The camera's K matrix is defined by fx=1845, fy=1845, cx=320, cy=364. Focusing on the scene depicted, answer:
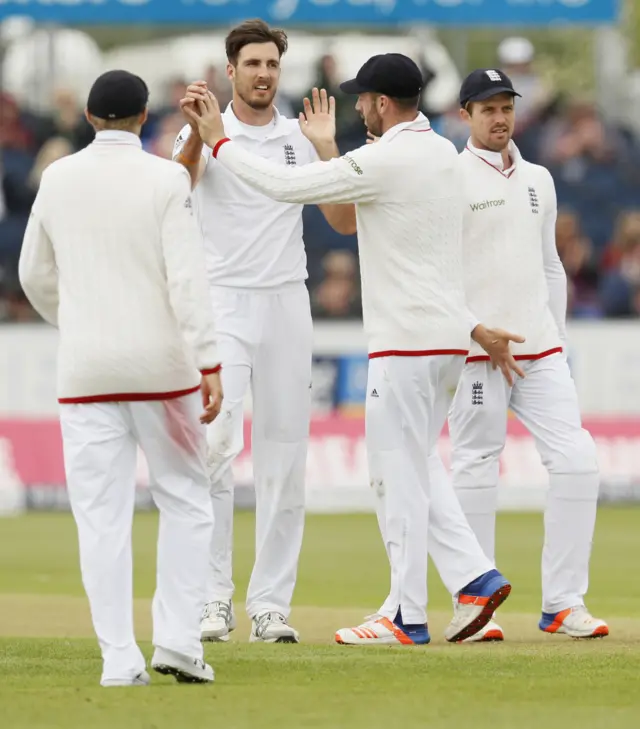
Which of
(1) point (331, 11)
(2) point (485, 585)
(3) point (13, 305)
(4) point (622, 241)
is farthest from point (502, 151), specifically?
Answer: (1) point (331, 11)

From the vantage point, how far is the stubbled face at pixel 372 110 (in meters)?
8.19

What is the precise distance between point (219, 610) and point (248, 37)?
2701 millimetres

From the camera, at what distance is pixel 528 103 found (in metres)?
21.6

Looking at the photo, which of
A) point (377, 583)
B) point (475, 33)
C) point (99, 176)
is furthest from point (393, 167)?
point (475, 33)

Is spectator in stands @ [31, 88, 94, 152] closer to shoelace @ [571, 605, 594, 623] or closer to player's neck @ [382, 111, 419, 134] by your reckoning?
player's neck @ [382, 111, 419, 134]

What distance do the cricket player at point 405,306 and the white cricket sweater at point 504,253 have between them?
509mm

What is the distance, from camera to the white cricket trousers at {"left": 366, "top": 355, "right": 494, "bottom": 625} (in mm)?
8203

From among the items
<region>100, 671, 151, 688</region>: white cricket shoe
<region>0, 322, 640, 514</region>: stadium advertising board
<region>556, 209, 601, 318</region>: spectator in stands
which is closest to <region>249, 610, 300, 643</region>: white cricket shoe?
<region>100, 671, 151, 688</region>: white cricket shoe

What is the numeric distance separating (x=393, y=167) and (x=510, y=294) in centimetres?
116

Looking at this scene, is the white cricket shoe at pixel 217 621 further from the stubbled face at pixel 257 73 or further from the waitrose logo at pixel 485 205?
the stubbled face at pixel 257 73

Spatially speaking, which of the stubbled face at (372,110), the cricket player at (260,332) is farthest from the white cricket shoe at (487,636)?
the stubbled face at (372,110)

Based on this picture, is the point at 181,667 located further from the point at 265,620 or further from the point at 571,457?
the point at 571,457

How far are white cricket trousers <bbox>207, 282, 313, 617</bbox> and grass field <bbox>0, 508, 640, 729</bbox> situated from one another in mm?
391

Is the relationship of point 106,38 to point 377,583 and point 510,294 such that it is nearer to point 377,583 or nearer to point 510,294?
point 377,583
